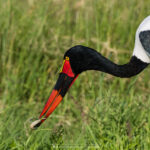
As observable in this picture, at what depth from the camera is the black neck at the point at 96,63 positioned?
3.68 metres

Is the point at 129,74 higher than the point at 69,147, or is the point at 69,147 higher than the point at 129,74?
the point at 129,74

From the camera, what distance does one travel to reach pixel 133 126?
361 centimetres

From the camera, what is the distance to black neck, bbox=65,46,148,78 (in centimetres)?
368

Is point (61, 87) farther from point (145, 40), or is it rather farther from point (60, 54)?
point (60, 54)

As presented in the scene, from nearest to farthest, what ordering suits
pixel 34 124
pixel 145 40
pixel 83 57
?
pixel 34 124, pixel 145 40, pixel 83 57

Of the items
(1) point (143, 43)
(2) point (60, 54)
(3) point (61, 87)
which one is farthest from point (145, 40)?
(2) point (60, 54)

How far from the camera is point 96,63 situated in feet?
12.1

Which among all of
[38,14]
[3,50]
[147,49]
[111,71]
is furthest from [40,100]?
[147,49]

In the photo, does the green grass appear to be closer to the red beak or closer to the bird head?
the red beak

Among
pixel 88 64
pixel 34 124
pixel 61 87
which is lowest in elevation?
pixel 34 124

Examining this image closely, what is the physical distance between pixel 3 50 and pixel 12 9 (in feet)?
1.87

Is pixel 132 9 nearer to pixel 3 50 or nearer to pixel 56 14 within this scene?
pixel 56 14

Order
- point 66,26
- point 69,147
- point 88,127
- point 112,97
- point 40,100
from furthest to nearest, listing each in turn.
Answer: point 66,26
point 40,100
point 112,97
point 88,127
point 69,147

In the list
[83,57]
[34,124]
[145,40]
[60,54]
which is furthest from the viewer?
[60,54]
